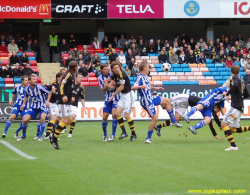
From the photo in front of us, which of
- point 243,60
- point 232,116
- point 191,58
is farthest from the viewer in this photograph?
point 191,58

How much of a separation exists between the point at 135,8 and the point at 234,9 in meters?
6.19

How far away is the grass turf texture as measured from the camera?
7.75 metres

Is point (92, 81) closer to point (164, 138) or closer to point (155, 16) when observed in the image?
point (155, 16)

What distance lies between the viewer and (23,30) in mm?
36438

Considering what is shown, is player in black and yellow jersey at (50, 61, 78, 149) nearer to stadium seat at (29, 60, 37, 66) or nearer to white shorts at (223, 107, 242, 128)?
white shorts at (223, 107, 242, 128)

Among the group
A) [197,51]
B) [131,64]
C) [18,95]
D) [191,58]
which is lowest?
[18,95]

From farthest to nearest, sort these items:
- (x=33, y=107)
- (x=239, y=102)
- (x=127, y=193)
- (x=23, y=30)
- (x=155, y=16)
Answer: (x=23, y=30), (x=155, y=16), (x=33, y=107), (x=239, y=102), (x=127, y=193)

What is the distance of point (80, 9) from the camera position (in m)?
32.4

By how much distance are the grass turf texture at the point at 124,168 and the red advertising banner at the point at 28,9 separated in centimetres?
1841

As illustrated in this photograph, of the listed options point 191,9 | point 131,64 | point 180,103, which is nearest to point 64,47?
point 131,64

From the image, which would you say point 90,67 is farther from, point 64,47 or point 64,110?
point 64,110

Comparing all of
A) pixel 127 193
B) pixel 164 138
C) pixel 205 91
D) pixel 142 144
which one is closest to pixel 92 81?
pixel 205 91

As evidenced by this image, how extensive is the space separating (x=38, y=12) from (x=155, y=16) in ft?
22.8

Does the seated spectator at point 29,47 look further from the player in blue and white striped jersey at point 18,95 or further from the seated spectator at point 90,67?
the player in blue and white striped jersey at point 18,95
